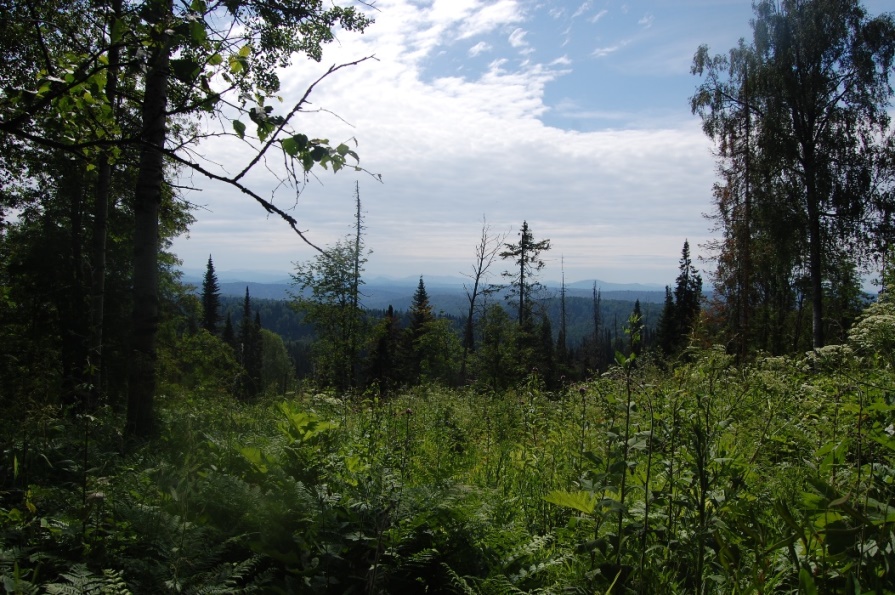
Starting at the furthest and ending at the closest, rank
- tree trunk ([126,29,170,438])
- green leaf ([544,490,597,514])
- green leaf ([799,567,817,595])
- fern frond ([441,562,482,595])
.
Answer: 1. tree trunk ([126,29,170,438])
2. green leaf ([544,490,597,514])
3. fern frond ([441,562,482,595])
4. green leaf ([799,567,817,595])

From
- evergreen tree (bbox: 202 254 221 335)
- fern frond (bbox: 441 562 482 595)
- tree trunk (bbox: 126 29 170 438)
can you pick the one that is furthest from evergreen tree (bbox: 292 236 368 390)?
evergreen tree (bbox: 202 254 221 335)

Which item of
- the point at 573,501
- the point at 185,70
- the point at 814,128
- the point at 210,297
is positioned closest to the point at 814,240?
the point at 814,128

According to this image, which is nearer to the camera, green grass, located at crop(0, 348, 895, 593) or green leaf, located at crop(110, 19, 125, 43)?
green leaf, located at crop(110, 19, 125, 43)

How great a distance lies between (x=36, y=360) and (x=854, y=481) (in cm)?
794

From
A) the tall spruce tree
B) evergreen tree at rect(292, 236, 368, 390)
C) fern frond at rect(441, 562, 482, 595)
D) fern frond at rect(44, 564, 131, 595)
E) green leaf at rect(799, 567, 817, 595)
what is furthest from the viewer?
evergreen tree at rect(292, 236, 368, 390)

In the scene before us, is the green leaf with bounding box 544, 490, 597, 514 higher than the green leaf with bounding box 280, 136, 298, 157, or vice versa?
the green leaf with bounding box 280, 136, 298, 157

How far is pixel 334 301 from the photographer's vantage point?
32969 mm

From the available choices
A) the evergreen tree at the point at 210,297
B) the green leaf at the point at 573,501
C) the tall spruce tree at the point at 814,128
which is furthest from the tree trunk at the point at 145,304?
the evergreen tree at the point at 210,297

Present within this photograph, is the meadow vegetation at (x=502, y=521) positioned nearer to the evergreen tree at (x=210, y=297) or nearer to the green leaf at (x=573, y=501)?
the green leaf at (x=573, y=501)

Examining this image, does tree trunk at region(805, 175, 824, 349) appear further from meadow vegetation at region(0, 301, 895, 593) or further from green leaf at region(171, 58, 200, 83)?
green leaf at region(171, 58, 200, 83)

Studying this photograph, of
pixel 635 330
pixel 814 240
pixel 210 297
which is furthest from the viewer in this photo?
pixel 210 297

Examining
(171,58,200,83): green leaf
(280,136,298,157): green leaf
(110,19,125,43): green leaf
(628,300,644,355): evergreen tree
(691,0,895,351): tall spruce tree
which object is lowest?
(628,300,644,355): evergreen tree

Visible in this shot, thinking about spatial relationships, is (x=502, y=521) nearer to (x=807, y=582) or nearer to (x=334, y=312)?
(x=807, y=582)

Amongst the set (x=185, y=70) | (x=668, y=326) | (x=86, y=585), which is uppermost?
(x=185, y=70)
